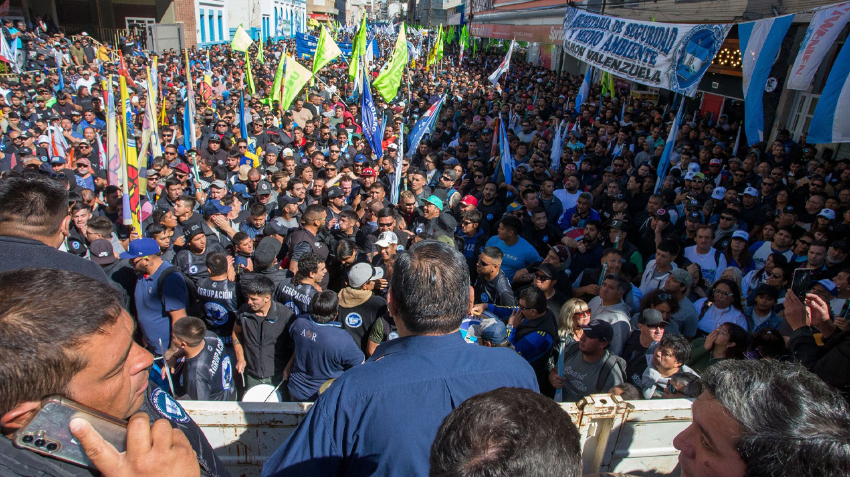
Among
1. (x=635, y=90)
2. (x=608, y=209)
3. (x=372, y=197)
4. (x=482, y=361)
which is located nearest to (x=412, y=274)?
(x=482, y=361)

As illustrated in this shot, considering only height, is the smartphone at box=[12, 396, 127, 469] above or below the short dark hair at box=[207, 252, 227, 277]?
above

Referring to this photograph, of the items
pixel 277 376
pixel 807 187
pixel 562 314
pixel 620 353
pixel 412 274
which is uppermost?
pixel 412 274

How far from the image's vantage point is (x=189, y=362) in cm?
318

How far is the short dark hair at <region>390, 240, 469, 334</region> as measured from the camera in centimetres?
167

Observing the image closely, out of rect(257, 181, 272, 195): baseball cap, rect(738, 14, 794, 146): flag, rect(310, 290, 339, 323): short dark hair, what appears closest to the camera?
rect(310, 290, 339, 323): short dark hair

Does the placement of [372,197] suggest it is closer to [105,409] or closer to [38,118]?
[105,409]

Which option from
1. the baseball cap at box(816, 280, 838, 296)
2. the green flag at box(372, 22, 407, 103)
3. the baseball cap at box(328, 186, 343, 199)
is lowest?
the baseball cap at box(328, 186, 343, 199)

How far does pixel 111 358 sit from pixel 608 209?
23.3 ft

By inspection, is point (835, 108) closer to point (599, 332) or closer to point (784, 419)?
point (599, 332)

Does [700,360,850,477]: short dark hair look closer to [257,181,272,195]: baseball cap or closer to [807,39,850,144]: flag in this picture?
[807,39,850,144]: flag

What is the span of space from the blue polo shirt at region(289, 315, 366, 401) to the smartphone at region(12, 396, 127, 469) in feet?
7.61

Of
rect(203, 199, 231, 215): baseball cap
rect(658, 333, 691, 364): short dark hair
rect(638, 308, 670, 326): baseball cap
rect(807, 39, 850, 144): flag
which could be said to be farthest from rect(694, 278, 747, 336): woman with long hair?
rect(203, 199, 231, 215): baseball cap

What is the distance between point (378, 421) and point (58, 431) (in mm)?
727

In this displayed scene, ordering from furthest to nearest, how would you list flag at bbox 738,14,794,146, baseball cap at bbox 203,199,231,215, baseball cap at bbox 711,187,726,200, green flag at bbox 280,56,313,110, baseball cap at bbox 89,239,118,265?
green flag at bbox 280,56,313,110 < flag at bbox 738,14,794,146 < baseball cap at bbox 711,187,726,200 < baseball cap at bbox 203,199,231,215 < baseball cap at bbox 89,239,118,265
